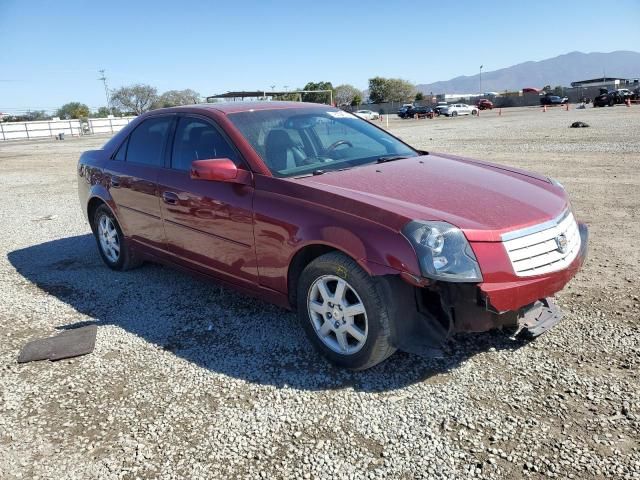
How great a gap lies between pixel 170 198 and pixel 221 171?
0.94 m

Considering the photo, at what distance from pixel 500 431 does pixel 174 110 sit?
3.74 meters

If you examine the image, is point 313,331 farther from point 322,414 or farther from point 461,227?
point 461,227

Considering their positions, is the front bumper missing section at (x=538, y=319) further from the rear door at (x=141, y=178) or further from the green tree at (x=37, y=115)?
the green tree at (x=37, y=115)

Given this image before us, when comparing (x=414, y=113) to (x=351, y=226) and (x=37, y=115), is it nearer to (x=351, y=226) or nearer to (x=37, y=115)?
(x=351, y=226)

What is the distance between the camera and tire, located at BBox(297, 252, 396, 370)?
10.2 feet

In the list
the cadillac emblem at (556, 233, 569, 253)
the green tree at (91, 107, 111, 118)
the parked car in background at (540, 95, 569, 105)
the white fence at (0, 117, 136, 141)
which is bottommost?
the cadillac emblem at (556, 233, 569, 253)

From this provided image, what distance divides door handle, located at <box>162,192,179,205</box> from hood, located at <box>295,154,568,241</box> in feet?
4.31

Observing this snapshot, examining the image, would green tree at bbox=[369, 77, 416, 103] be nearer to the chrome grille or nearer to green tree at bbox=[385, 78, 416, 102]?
green tree at bbox=[385, 78, 416, 102]

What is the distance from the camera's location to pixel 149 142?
4953 millimetres

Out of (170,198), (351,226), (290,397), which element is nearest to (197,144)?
(170,198)

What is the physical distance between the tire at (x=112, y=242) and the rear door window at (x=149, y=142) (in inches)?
31.5

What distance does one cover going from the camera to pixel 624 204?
24.5 feet

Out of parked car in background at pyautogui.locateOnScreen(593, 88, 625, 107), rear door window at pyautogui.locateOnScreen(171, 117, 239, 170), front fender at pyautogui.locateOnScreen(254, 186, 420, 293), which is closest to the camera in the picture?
front fender at pyautogui.locateOnScreen(254, 186, 420, 293)

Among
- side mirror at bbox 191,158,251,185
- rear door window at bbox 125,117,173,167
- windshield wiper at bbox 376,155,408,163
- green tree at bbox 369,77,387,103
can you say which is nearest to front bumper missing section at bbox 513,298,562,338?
windshield wiper at bbox 376,155,408,163
